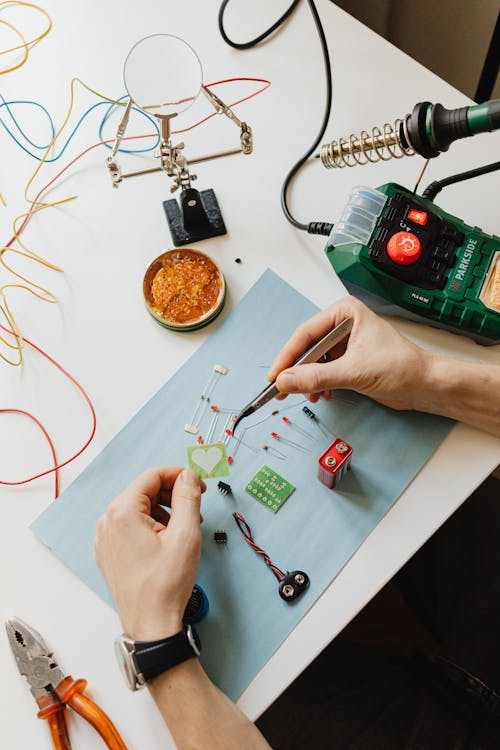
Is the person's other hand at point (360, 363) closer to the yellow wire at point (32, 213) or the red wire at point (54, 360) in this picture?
the red wire at point (54, 360)

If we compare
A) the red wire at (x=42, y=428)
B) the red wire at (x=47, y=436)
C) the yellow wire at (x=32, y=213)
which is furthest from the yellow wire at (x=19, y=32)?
the red wire at (x=47, y=436)

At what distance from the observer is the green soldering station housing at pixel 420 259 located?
101 centimetres

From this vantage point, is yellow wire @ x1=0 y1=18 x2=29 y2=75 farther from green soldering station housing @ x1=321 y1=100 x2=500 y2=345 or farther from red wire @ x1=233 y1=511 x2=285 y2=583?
red wire @ x1=233 y1=511 x2=285 y2=583

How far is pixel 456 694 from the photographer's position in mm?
1094

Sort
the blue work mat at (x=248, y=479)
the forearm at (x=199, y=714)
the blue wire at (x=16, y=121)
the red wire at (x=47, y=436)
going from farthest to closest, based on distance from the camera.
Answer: the blue wire at (x=16, y=121)
the red wire at (x=47, y=436)
the blue work mat at (x=248, y=479)
the forearm at (x=199, y=714)

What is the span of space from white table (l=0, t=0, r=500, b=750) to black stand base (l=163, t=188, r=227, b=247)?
22 millimetres

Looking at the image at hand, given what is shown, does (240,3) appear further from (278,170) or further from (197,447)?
(197,447)

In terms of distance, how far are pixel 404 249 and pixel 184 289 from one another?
1.28 ft

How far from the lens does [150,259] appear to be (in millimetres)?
1169

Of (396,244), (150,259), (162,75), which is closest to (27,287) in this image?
(150,259)

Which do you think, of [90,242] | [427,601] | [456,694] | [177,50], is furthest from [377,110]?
[456,694]

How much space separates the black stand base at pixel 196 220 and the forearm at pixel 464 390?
1.53 ft

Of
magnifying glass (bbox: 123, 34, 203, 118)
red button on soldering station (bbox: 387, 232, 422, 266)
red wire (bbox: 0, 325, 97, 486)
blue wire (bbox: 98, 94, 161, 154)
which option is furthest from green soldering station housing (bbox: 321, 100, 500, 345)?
red wire (bbox: 0, 325, 97, 486)

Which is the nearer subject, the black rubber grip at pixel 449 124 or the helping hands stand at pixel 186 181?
the black rubber grip at pixel 449 124
